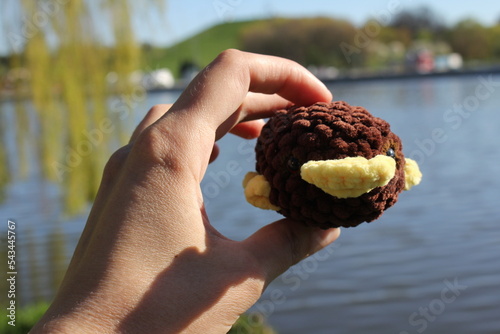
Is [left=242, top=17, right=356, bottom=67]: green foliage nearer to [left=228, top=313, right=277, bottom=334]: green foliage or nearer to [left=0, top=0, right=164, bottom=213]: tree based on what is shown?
[left=0, top=0, right=164, bottom=213]: tree

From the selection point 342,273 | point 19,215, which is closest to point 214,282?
point 342,273

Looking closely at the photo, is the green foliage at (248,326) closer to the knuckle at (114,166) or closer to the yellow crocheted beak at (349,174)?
the knuckle at (114,166)

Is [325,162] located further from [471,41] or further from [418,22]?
[418,22]

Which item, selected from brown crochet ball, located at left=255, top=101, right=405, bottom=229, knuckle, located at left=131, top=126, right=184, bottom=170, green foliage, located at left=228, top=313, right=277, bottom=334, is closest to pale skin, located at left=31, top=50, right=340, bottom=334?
knuckle, located at left=131, top=126, right=184, bottom=170

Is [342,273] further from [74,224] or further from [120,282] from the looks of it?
[120,282]

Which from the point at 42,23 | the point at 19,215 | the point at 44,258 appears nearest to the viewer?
the point at 42,23

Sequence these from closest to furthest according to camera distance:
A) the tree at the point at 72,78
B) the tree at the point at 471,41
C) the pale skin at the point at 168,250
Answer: the pale skin at the point at 168,250 → the tree at the point at 72,78 → the tree at the point at 471,41

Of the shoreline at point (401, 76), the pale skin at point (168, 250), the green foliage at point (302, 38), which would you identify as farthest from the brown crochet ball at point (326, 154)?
the green foliage at point (302, 38)

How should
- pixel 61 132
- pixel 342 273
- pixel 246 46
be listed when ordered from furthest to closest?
pixel 246 46 → pixel 342 273 → pixel 61 132
